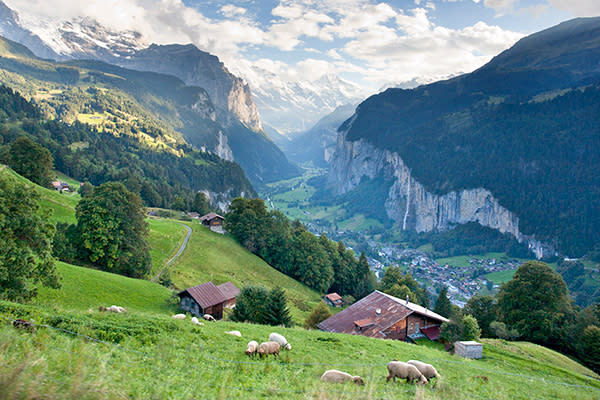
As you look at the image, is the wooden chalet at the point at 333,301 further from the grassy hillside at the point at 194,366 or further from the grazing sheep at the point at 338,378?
the grazing sheep at the point at 338,378

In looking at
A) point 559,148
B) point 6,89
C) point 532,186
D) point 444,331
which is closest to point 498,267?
point 532,186

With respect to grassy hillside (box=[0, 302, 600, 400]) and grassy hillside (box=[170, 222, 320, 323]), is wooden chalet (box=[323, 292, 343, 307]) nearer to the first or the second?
grassy hillside (box=[170, 222, 320, 323])

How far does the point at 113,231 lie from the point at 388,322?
34535 millimetres

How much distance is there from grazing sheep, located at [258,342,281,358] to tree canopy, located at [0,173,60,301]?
1504cm

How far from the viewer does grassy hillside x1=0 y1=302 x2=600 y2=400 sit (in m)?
6.05

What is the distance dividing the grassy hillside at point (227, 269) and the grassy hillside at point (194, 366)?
1057 inches

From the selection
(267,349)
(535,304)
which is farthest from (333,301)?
(267,349)

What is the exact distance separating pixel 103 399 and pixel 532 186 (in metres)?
211

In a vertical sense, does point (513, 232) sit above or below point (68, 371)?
below

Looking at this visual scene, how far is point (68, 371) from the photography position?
6.54 metres

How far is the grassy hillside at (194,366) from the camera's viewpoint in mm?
6055

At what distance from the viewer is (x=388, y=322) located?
3706 cm

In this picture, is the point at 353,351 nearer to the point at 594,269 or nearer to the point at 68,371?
the point at 68,371

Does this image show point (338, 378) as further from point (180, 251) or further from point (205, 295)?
point (180, 251)
